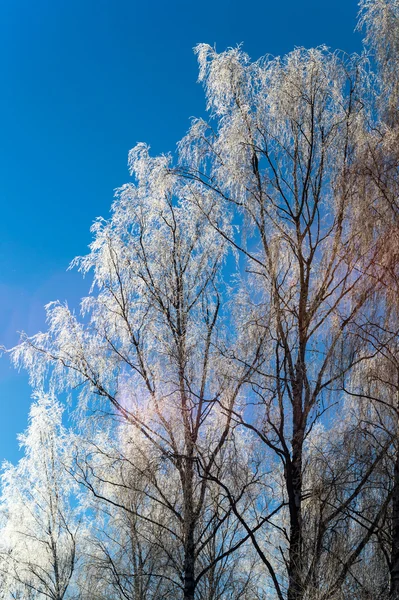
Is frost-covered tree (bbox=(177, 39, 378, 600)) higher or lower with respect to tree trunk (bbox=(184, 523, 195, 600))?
higher

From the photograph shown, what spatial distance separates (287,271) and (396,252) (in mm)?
1578

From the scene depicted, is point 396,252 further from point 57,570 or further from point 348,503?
point 57,570

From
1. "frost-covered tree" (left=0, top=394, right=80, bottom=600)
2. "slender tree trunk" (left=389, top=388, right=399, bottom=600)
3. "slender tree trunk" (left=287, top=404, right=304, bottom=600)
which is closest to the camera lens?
"slender tree trunk" (left=389, top=388, right=399, bottom=600)

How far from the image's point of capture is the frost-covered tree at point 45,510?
1523 cm

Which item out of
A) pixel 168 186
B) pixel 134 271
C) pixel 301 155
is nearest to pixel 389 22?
pixel 301 155

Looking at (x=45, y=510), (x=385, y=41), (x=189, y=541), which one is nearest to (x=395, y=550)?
(x=189, y=541)

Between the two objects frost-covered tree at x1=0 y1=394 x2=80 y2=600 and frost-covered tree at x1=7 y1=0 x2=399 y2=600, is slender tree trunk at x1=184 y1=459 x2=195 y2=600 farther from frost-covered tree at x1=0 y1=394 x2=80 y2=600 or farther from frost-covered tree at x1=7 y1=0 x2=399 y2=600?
frost-covered tree at x1=0 y1=394 x2=80 y2=600

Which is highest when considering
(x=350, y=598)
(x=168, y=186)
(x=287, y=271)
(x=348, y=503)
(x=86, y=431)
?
(x=168, y=186)

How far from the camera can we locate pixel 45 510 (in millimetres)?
15516

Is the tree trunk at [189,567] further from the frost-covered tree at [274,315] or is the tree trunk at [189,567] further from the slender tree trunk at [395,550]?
the slender tree trunk at [395,550]

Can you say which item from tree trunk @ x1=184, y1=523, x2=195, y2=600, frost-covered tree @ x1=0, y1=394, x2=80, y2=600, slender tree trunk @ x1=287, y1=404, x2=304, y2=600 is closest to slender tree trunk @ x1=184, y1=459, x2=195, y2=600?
tree trunk @ x1=184, y1=523, x2=195, y2=600

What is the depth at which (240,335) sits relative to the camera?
8.24 m

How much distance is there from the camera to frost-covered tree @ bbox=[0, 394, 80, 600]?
15227mm

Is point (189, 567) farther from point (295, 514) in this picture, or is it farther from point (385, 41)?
point (385, 41)
